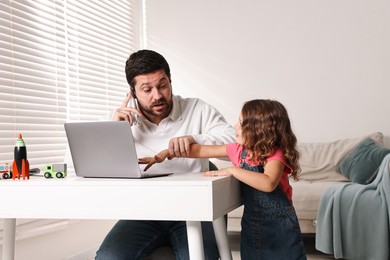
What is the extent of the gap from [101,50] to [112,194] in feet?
8.01

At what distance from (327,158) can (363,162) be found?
1.02 feet

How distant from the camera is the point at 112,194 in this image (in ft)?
4.44

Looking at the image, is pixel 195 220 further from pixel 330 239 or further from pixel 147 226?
pixel 330 239

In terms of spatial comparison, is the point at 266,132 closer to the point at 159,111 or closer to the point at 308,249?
the point at 159,111

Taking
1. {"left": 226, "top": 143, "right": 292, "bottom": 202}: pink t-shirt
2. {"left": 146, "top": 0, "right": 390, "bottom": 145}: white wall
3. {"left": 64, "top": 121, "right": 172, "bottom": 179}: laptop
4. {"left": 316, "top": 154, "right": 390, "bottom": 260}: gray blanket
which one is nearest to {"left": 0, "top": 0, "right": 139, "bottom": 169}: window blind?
{"left": 146, "top": 0, "right": 390, "bottom": 145}: white wall

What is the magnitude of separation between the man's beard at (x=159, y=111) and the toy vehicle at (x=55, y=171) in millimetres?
442

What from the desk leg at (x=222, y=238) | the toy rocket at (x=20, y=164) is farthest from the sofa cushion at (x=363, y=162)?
the toy rocket at (x=20, y=164)

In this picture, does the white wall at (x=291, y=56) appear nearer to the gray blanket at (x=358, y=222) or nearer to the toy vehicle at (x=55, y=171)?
the gray blanket at (x=358, y=222)

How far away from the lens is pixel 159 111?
1.93m

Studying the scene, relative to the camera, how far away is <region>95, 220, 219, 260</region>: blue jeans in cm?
164

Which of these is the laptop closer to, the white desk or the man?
the white desk

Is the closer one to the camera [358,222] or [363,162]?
[358,222]

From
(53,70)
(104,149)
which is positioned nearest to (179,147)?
(104,149)

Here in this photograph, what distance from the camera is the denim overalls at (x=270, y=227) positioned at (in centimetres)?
164
